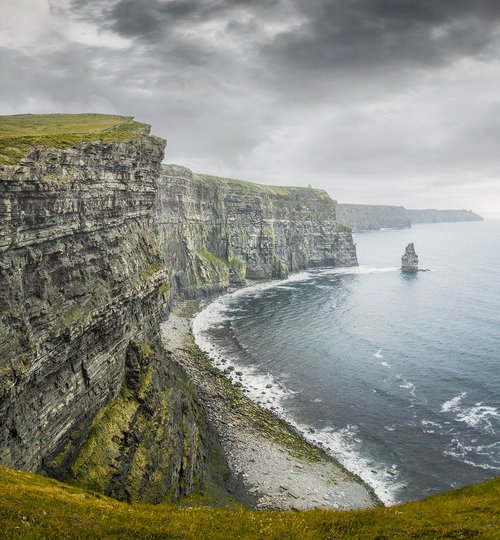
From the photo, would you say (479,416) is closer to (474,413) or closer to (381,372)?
(474,413)

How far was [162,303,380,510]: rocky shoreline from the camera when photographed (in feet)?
157

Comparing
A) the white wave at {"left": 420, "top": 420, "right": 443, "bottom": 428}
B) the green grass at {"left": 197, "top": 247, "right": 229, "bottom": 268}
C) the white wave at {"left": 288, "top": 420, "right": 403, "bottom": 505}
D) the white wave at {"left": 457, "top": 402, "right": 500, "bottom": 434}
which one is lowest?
Result: the white wave at {"left": 288, "top": 420, "right": 403, "bottom": 505}

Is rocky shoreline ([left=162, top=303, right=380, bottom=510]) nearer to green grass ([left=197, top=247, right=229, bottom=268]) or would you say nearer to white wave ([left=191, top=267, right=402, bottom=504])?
white wave ([left=191, top=267, right=402, bottom=504])

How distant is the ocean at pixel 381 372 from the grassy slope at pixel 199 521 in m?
26.1

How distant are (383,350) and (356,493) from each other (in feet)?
167

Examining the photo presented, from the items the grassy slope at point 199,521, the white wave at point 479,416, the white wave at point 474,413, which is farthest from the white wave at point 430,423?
the grassy slope at point 199,521

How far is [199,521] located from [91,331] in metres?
23.7

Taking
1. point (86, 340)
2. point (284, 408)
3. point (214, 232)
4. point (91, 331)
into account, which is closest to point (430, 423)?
point (284, 408)

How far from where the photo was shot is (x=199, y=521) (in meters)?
24.0

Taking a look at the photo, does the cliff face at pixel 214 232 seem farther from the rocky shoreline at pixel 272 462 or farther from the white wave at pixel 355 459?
the white wave at pixel 355 459

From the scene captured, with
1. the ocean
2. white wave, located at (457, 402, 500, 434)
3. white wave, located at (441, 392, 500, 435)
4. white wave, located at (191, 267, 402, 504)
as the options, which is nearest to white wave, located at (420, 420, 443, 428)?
the ocean

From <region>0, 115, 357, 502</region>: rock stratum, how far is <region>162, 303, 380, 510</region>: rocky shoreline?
11.3ft

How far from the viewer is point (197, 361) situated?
84.3 m

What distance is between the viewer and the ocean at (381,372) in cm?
5497
